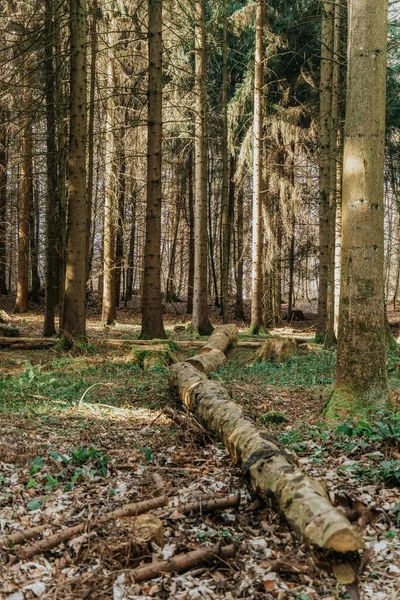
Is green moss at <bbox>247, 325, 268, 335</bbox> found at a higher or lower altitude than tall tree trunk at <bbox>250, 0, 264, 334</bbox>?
lower

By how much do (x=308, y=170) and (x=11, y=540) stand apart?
18.5 metres

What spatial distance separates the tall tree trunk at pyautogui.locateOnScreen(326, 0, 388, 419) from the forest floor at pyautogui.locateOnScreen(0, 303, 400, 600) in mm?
698

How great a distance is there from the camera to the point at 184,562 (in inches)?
118

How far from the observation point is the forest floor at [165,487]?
284 cm

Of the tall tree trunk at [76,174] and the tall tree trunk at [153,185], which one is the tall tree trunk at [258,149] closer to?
the tall tree trunk at [153,185]

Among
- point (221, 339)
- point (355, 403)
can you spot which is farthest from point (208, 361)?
point (355, 403)

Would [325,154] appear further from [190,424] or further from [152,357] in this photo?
[190,424]

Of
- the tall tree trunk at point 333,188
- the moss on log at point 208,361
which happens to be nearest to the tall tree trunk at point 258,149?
the tall tree trunk at point 333,188

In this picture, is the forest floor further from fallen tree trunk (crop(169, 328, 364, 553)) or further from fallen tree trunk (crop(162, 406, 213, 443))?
fallen tree trunk (crop(169, 328, 364, 553))

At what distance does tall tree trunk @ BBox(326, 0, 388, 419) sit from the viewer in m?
5.31

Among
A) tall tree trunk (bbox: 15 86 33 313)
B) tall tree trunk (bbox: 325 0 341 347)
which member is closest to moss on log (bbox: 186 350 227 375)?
tall tree trunk (bbox: 325 0 341 347)

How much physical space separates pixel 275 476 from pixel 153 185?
31.0ft

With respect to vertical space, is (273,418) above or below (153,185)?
below

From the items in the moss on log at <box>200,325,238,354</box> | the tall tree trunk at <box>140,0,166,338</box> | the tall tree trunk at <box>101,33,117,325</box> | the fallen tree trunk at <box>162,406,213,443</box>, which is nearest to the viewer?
the fallen tree trunk at <box>162,406,213,443</box>
